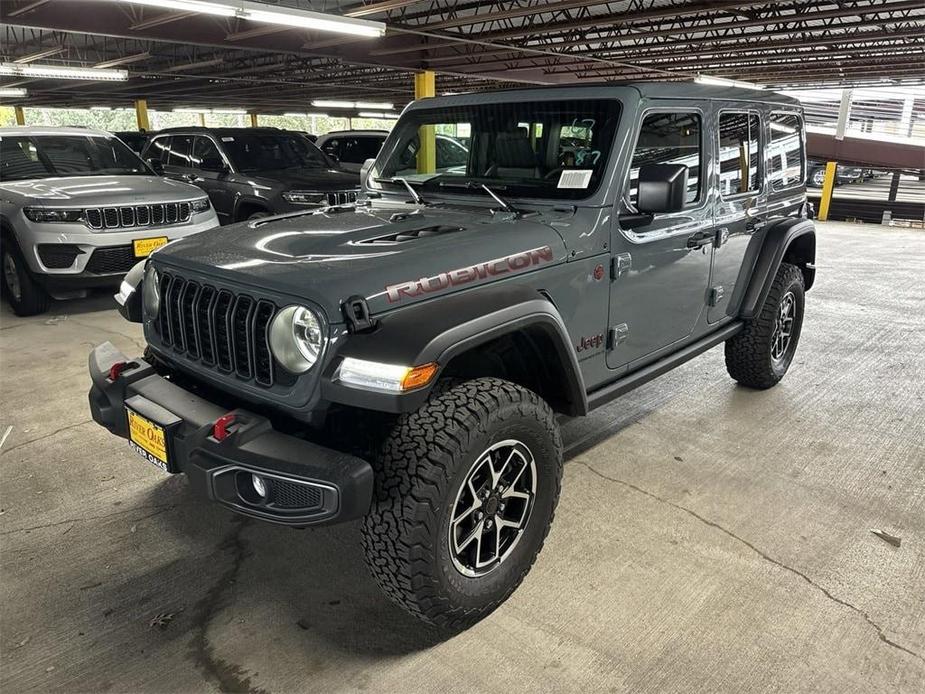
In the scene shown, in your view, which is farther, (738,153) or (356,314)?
(738,153)

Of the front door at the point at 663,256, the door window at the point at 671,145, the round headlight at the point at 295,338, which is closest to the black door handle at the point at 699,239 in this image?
the front door at the point at 663,256

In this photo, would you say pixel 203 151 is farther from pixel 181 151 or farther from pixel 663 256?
pixel 663 256

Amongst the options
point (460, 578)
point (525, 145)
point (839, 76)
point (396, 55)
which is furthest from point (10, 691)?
point (839, 76)

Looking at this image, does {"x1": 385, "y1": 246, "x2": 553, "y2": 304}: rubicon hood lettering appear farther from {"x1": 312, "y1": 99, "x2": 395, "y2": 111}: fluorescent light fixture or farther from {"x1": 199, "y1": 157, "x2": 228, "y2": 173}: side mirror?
{"x1": 312, "y1": 99, "x2": 395, "y2": 111}: fluorescent light fixture

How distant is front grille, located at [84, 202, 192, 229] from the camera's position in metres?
5.80

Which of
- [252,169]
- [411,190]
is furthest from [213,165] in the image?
[411,190]

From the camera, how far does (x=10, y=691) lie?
2.04m

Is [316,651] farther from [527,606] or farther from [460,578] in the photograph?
[527,606]

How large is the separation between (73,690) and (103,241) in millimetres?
4575

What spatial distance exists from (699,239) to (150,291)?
2.49 meters

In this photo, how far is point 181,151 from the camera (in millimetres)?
8852

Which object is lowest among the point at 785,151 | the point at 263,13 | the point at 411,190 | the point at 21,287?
the point at 21,287

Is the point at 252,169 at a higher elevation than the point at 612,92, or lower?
lower

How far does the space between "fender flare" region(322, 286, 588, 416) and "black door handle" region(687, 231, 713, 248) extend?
1.17m
